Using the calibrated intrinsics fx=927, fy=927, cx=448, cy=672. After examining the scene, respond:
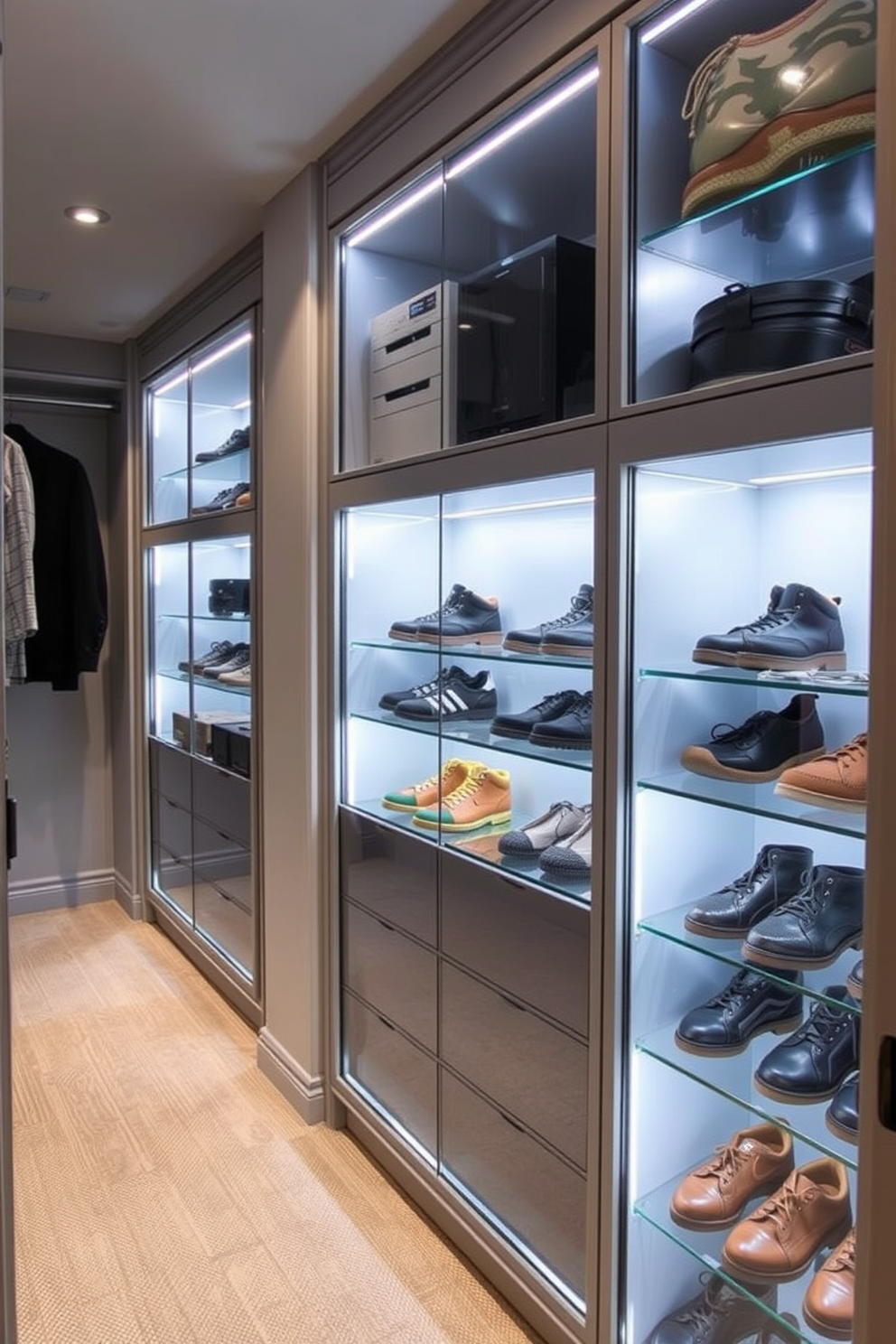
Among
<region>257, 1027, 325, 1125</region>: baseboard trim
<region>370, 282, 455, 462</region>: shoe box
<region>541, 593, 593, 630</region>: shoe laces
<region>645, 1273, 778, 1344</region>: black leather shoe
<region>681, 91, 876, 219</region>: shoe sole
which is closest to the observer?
<region>681, 91, 876, 219</region>: shoe sole

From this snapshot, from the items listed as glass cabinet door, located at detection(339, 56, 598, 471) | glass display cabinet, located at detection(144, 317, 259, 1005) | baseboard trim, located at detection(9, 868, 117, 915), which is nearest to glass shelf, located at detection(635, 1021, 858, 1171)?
glass cabinet door, located at detection(339, 56, 598, 471)

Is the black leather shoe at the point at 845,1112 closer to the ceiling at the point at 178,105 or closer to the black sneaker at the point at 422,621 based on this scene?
the black sneaker at the point at 422,621

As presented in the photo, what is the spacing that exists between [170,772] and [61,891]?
3.28ft

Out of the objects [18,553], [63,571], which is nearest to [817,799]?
[18,553]

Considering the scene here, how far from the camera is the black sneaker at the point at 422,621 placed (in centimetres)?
218

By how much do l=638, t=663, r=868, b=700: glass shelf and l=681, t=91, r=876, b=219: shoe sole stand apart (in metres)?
0.73

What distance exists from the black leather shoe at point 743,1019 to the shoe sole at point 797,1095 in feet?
0.31

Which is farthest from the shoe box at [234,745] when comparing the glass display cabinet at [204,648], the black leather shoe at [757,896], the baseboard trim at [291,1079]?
the black leather shoe at [757,896]

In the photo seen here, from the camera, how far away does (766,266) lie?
1.57m

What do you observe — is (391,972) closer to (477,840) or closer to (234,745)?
(477,840)

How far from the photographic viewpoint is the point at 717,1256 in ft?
4.97

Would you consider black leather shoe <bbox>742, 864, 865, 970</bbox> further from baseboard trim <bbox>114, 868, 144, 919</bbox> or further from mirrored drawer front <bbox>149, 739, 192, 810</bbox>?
baseboard trim <bbox>114, 868, 144, 919</bbox>

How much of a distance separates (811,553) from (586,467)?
1.31ft

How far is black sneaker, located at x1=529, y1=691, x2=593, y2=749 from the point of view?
1.75 m
